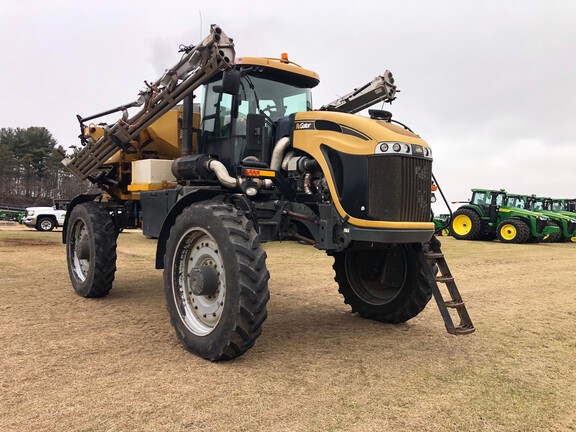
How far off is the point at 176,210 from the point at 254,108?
148 centimetres

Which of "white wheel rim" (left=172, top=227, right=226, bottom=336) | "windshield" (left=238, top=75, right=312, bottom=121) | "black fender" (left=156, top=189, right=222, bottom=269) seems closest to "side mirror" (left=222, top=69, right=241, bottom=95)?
"windshield" (left=238, top=75, right=312, bottom=121)

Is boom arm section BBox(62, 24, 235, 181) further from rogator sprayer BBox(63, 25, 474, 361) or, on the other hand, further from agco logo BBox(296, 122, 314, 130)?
agco logo BBox(296, 122, 314, 130)

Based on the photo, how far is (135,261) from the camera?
12094 mm

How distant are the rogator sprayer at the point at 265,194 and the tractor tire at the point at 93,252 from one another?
0.90m

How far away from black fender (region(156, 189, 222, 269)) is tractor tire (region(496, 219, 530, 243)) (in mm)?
20072

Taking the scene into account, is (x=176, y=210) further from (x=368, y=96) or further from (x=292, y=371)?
(x=368, y=96)

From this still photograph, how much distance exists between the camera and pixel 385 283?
5867 millimetres

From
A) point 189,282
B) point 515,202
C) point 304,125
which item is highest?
point 304,125

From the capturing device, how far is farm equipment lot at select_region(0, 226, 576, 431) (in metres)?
3.23

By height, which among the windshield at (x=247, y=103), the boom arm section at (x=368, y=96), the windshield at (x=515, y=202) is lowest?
the windshield at (x=515, y=202)

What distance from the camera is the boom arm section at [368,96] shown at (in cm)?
650

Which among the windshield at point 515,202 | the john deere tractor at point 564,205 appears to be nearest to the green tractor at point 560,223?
the windshield at point 515,202

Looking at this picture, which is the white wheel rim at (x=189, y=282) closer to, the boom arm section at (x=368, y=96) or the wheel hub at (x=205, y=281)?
the wheel hub at (x=205, y=281)

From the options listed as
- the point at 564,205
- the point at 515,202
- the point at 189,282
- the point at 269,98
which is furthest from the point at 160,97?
the point at 564,205
